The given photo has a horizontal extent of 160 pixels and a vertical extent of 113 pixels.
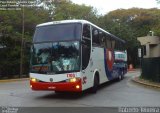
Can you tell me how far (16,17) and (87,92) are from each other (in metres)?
20.4

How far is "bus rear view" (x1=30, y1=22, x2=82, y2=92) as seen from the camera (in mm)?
14430

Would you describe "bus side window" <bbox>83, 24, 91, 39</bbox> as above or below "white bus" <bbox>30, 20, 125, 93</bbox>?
above

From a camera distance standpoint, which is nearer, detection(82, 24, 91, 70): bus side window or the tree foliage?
detection(82, 24, 91, 70): bus side window

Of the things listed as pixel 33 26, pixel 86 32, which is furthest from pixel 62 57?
pixel 33 26

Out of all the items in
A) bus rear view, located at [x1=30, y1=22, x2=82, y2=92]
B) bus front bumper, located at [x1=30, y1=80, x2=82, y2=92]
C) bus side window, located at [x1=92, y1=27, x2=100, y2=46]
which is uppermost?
bus side window, located at [x1=92, y1=27, x2=100, y2=46]

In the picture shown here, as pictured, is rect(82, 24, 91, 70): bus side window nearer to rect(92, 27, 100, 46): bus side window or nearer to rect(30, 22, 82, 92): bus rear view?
rect(30, 22, 82, 92): bus rear view

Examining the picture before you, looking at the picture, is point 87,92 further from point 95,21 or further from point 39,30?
point 95,21

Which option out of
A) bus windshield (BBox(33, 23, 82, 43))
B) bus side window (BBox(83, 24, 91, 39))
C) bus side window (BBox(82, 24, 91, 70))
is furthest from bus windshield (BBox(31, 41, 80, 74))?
bus side window (BBox(83, 24, 91, 39))

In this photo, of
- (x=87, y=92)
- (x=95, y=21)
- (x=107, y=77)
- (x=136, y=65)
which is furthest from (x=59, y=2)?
(x=87, y=92)

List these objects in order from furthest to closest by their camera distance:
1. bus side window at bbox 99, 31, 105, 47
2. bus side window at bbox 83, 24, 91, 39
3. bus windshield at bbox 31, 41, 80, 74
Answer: bus side window at bbox 99, 31, 105, 47, bus side window at bbox 83, 24, 91, 39, bus windshield at bbox 31, 41, 80, 74

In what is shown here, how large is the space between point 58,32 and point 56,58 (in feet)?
4.35

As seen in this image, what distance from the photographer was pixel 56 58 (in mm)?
14688

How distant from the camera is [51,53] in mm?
14797

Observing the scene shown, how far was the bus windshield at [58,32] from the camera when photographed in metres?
15.0
